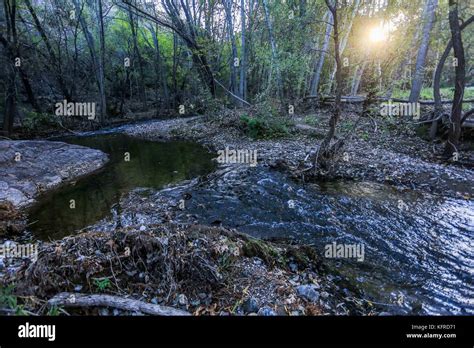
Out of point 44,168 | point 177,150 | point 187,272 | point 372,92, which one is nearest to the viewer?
point 187,272

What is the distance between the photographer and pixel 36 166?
859 cm

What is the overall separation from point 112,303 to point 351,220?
15.1 ft

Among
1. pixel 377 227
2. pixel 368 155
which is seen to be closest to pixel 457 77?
pixel 368 155

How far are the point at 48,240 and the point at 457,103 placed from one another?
12.0 m

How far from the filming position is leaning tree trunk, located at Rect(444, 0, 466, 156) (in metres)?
8.13

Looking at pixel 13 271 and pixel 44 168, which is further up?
pixel 44 168

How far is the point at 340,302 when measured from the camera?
3334 mm

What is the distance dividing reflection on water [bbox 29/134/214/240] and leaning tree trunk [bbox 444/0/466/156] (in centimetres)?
813

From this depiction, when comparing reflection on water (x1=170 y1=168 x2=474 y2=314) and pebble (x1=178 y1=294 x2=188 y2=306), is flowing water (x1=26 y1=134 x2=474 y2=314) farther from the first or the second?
pebble (x1=178 y1=294 x2=188 y2=306)

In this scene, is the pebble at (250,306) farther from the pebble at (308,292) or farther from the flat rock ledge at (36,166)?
the flat rock ledge at (36,166)

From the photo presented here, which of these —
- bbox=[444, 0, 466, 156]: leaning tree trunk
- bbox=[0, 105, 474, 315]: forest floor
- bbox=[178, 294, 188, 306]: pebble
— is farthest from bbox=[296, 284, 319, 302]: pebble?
bbox=[444, 0, 466, 156]: leaning tree trunk

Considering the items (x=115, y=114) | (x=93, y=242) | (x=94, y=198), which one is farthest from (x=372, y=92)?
(x=115, y=114)

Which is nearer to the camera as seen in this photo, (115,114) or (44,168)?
(44,168)

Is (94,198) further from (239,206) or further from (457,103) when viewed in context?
(457,103)
